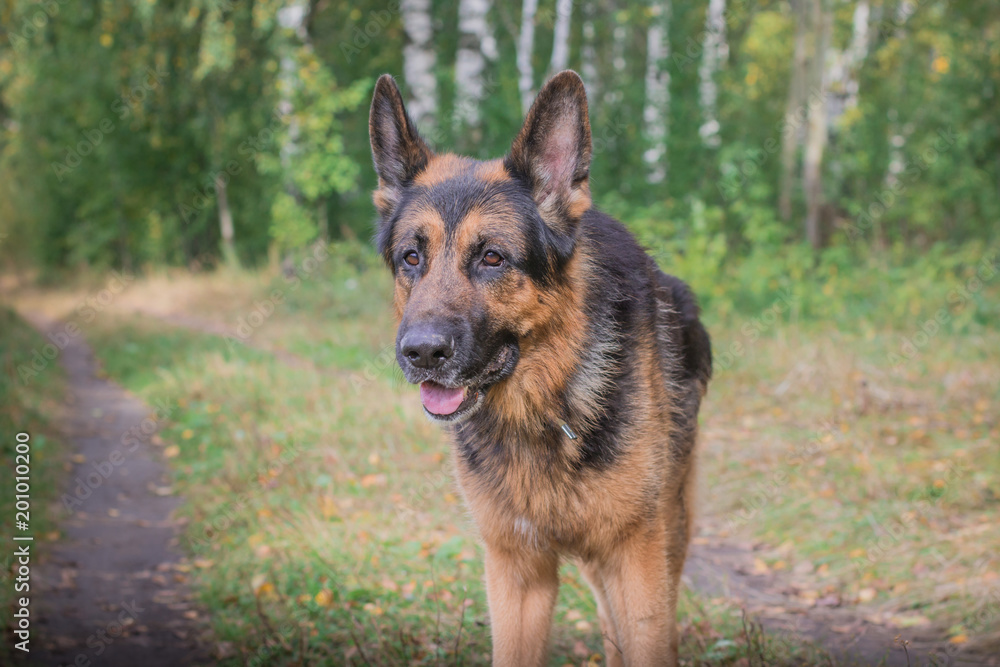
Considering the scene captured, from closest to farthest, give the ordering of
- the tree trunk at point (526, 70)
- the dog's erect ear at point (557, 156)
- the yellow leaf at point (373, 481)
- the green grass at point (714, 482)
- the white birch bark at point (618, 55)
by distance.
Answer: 1. the dog's erect ear at point (557, 156)
2. the green grass at point (714, 482)
3. the yellow leaf at point (373, 481)
4. the tree trunk at point (526, 70)
5. the white birch bark at point (618, 55)

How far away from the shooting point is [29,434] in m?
7.48

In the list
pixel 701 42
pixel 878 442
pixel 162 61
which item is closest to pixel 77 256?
pixel 162 61

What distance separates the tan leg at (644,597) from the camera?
125 inches

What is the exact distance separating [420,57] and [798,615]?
10476 mm

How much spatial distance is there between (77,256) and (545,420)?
24.7 metres

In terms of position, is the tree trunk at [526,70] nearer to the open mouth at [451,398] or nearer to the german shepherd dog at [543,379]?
the german shepherd dog at [543,379]

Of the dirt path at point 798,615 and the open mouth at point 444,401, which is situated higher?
the open mouth at point 444,401

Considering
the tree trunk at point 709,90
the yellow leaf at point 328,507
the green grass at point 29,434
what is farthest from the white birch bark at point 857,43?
the green grass at point 29,434

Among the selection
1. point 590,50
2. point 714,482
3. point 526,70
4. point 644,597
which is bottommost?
point 714,482

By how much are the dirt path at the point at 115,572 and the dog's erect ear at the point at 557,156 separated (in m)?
3.10

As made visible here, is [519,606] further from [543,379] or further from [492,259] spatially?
[492,259]

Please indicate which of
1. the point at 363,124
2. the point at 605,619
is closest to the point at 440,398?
the point at 605,619

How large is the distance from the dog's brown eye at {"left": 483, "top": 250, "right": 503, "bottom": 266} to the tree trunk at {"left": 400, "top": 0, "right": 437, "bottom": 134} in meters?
9.69

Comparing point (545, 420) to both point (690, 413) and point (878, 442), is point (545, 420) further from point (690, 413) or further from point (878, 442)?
point (878, 442)
